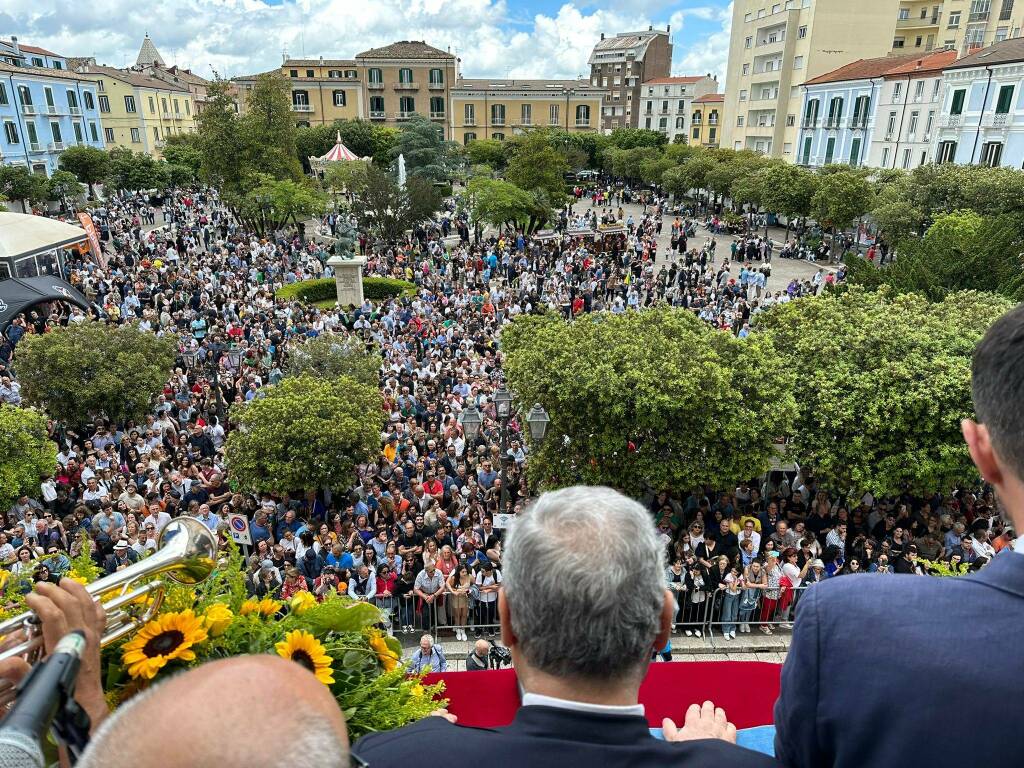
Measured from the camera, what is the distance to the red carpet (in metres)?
3.86

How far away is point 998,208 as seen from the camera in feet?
86.2

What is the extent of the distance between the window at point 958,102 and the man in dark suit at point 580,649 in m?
42.8

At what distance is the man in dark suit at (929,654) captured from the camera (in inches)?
55.6

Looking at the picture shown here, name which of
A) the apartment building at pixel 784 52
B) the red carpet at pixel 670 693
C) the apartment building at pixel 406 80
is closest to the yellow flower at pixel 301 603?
the red carpet at pixel 670 693

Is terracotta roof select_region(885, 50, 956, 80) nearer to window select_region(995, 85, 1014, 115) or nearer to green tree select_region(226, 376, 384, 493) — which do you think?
window select_region(995, 85, 1014, 115)

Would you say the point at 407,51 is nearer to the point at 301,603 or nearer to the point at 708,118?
the point at 708,118

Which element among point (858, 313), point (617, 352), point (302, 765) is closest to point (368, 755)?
point (302, 765)

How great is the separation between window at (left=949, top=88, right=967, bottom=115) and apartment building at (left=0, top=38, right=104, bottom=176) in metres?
56.1

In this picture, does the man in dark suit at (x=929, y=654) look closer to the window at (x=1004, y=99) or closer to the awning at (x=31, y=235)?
the awning at (x=31, y=235)

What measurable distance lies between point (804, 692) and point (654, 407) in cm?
850

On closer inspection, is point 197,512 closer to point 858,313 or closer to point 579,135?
point 858,313

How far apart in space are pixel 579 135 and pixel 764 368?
62650 millimetres

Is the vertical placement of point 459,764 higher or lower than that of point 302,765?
lower

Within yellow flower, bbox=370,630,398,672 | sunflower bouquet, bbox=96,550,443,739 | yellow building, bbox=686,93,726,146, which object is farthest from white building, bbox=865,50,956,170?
sunflower bouquet, bbox=96,550,443,739
